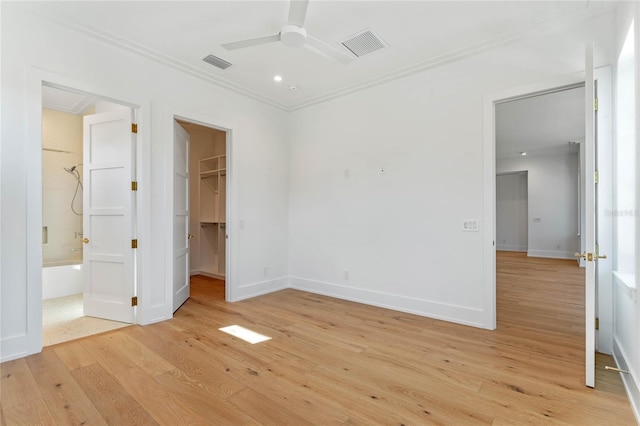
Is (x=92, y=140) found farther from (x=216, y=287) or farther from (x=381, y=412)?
(x=381, y=412)

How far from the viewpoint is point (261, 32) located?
296 centimetres

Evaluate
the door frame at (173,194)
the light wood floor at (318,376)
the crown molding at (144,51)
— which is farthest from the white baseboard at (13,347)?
the crown molding at (144,51)

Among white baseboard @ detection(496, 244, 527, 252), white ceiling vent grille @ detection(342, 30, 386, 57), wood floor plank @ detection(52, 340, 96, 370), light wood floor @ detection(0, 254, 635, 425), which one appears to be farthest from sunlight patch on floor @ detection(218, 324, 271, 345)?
white baseboard @ detection(496, 244, 527, 252)

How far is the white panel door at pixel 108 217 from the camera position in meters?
3.30

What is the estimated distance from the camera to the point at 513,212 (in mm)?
10148

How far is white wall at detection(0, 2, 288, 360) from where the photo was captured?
2.47 m

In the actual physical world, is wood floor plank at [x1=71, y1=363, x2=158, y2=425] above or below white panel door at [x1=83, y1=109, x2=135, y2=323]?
below

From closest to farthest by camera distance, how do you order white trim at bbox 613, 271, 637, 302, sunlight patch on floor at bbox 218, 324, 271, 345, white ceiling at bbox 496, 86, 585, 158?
white trim at bbox 613, 271, 637, 302 → sunlight patch on floor at bbox 218, 324, 271, 345 → white ceiling at bbox 496, 86, 585, 158

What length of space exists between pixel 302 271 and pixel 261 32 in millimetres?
3321

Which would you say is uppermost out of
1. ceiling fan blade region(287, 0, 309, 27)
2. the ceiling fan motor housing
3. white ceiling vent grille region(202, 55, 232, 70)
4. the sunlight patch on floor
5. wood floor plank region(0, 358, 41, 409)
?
white ceiling vent grille region(202, 55, 232, 70)

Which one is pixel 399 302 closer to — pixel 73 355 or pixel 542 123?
pixel 73 355

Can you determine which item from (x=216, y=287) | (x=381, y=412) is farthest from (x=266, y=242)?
(x=381, y=412)

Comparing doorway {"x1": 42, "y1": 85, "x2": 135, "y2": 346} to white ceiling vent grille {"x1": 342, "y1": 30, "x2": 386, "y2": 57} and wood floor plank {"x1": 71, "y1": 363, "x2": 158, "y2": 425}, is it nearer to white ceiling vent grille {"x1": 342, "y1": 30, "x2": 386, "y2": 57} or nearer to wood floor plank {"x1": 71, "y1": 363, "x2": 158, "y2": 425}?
wood floor plank {"x1": 71, "y1": 363, "x2": 158, "y2": 425}

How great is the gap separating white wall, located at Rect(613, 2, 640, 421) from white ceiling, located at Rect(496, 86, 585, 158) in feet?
5.04
